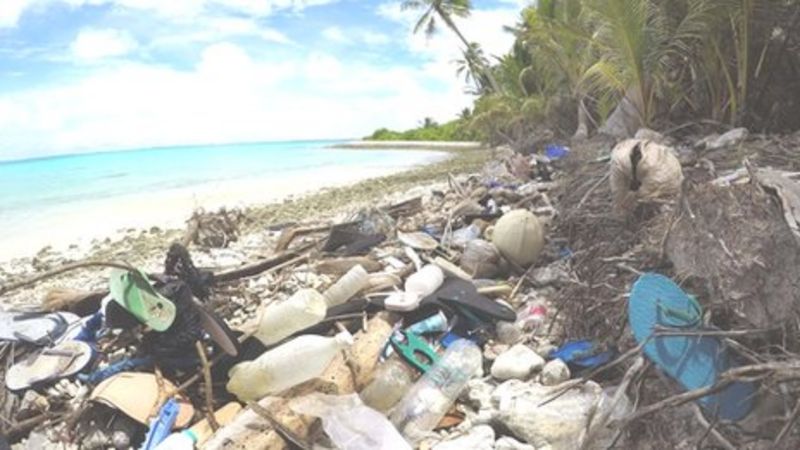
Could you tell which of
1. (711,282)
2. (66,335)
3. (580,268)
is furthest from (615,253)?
(66,335)

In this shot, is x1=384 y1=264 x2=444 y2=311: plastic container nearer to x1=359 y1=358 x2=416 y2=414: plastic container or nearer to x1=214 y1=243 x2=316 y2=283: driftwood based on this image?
x1=359 y1=358 x2=416 y2=414: plastic container

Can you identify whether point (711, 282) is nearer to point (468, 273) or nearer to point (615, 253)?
point (615, 253)

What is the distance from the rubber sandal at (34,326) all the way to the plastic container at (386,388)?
195 centimetres

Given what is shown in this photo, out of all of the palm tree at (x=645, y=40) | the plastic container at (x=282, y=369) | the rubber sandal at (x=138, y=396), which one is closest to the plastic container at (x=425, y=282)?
the plastic container at (x=282, y=369)

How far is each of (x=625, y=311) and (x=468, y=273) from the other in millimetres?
1862

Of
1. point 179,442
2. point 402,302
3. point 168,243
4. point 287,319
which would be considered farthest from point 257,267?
→ point 168,243

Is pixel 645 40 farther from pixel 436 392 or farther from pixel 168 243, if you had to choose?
pixel 436 392

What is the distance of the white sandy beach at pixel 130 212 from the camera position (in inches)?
441

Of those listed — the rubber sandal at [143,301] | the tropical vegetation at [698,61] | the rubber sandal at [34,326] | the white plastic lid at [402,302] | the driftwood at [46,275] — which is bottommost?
the white plastic lid at [402,302]

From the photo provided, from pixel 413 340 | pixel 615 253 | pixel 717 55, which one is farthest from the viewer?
pixel 717 55

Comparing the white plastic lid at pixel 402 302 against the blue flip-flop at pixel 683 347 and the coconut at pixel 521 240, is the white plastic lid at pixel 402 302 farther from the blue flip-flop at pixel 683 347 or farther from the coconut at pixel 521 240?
the blue flip-flop at pixel 683 347

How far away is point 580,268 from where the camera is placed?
144 inches

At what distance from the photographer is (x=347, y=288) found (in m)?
4.00

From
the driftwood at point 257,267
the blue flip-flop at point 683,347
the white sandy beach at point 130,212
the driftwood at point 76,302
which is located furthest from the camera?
the white sandy beach at point 130,212
